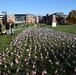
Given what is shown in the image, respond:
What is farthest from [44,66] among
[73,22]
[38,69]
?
[73,22]

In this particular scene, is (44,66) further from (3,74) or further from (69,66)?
(3,74)

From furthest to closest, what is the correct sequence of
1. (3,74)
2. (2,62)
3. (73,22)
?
(73,22)
(2,62)
(3,74)

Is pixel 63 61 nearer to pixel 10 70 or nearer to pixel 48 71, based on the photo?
pixel 48 71

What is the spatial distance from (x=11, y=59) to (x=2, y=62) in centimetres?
93

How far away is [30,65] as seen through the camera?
10.3 metres

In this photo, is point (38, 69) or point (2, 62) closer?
point (38, 69)

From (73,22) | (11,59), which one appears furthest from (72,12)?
(11,59)

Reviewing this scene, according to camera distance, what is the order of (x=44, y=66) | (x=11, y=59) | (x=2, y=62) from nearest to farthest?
1. (x=44, y=66)
2. (x=2, y=62)
3. (x=11, y=59)

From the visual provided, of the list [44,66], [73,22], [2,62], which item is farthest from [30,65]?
[73,22]

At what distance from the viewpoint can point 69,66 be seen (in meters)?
10.2

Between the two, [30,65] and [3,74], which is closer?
[3,74]

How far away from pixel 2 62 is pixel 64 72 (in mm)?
3457

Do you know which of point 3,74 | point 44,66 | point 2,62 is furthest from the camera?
point 2,62

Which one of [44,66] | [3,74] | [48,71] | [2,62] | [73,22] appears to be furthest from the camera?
[73,22]
